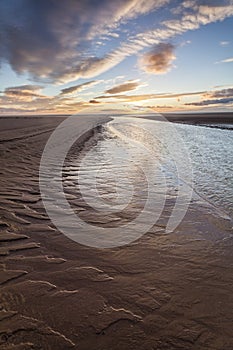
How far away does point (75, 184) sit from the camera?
23.0 feet

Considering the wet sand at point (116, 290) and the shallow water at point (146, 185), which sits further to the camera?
the shallow water at point (146, 185)

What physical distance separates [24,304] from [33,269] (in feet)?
1.97

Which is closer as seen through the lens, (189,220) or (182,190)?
(189,220)

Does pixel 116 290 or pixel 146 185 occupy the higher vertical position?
pixel 146 185

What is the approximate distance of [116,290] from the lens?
273 centimetres

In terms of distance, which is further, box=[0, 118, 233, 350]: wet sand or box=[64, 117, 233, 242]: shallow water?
box=[64, 117, 233, 242]: shallow water

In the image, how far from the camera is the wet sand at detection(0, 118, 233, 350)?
214cm

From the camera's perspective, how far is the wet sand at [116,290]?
7.02 ft

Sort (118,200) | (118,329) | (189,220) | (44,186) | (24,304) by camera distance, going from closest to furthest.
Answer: (118,329), (24,304), (189,220), (118,200), (44,186)

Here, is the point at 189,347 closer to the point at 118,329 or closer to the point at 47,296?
the point at 118,329

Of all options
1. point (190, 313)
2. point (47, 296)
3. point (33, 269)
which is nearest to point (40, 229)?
point (33, 269)

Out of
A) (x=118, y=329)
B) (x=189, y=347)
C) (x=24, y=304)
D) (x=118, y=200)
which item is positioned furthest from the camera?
(x=118, y=200)

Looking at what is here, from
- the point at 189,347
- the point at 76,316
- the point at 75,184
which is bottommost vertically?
the point at 189,347

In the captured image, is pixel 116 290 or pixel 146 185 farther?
pixel 146 185
